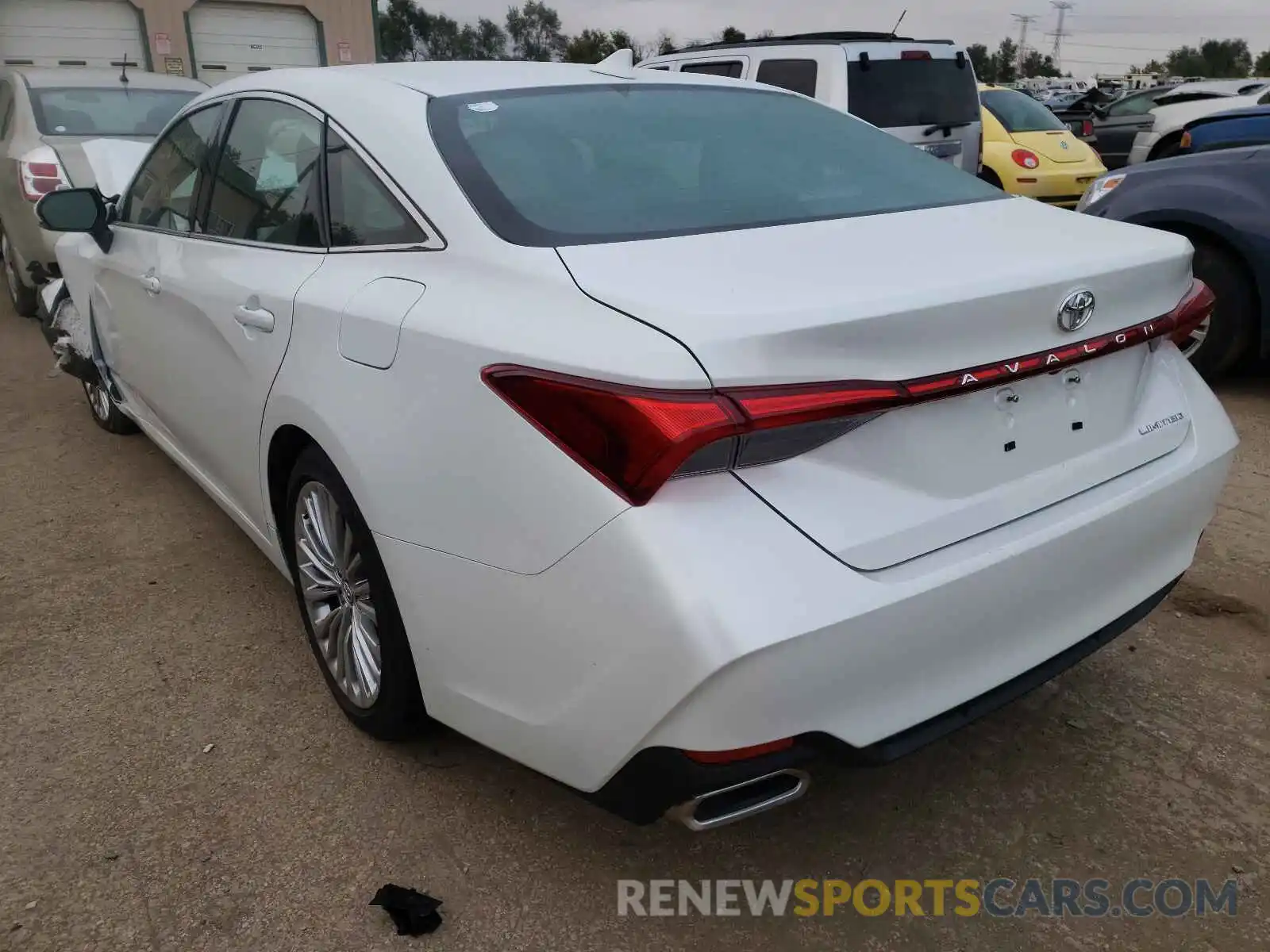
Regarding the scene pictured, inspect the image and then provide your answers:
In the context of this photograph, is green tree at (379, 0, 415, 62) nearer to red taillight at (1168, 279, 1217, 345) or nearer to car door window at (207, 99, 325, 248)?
car door window at (207, 99, 325, 248)

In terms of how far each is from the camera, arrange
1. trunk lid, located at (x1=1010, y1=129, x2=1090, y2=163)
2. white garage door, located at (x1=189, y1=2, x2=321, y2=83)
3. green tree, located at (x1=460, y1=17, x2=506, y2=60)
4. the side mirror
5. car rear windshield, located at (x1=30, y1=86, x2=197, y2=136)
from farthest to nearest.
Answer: green tree, located at (x1=460, y1=17, x2=506, y2=60), white garage door, located at (x1=189, y1=2, x2=321, y2=83), trunk lid, located at (x1=1010, y1=129, x2=1090, y2=163), car rear windshield, located at (x1=30, y1=86, x2=197, y2=136), the side mirror

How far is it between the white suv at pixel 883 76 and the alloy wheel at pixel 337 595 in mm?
5585

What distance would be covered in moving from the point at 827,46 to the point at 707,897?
6.69 m

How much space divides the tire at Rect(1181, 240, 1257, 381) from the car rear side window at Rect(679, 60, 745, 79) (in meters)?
3.93

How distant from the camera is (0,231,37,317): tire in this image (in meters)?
7.50

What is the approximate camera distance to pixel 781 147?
254 cm

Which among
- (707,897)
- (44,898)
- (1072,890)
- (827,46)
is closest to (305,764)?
(44,898)

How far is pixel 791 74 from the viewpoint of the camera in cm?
741

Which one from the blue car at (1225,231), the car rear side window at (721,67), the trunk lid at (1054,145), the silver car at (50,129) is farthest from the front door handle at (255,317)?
the trunk lid at (1054,145)

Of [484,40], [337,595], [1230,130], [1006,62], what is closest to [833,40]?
[1230,130]

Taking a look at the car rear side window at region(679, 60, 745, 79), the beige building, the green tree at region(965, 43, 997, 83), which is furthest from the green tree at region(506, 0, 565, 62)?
the car rear side window at region(679, 60, 745, 79)

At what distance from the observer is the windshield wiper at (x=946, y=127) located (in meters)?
7.70

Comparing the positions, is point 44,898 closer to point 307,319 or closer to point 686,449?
point 307,319

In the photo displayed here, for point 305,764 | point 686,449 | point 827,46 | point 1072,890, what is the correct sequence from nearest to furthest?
point 686,449
point 1072,890
point 305,764
point 827,46
